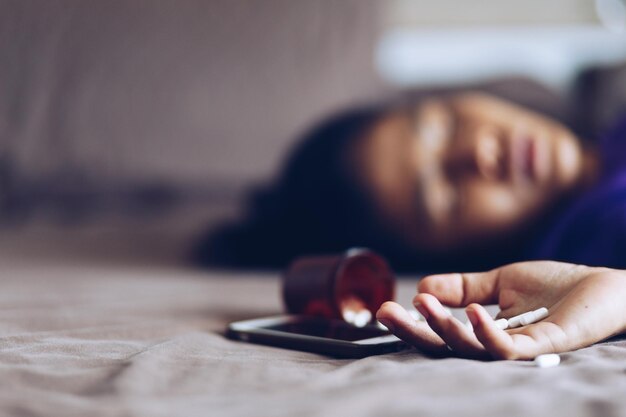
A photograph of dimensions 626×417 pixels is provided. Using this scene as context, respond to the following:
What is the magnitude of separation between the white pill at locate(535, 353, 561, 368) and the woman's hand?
16 millimetres

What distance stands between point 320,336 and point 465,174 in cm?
67

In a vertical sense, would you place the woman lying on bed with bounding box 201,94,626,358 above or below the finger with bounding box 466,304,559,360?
above

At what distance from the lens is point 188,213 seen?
4.77 ft

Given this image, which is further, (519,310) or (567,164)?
(567,164)

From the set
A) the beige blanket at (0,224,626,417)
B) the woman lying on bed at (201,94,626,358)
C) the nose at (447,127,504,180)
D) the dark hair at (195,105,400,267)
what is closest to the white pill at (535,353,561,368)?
the beige blanket at (0,224,626,417)

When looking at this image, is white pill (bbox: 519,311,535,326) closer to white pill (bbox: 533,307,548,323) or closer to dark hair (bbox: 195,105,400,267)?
white pill (bbox: 533,307,548,323)

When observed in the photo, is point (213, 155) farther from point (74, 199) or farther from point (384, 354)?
point (384, 354)

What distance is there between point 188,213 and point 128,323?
779 mm

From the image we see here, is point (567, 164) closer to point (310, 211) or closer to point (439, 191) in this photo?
point (439, 191)

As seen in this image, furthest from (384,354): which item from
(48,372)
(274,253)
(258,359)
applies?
(274,253)

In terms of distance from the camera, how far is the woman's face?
1.17 meters

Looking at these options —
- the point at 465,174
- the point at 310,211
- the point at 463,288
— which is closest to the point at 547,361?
the point at 463,288

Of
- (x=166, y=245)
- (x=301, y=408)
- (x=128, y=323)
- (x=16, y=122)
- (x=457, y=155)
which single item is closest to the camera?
(x=301, y=408)

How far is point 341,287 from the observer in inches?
27.4
